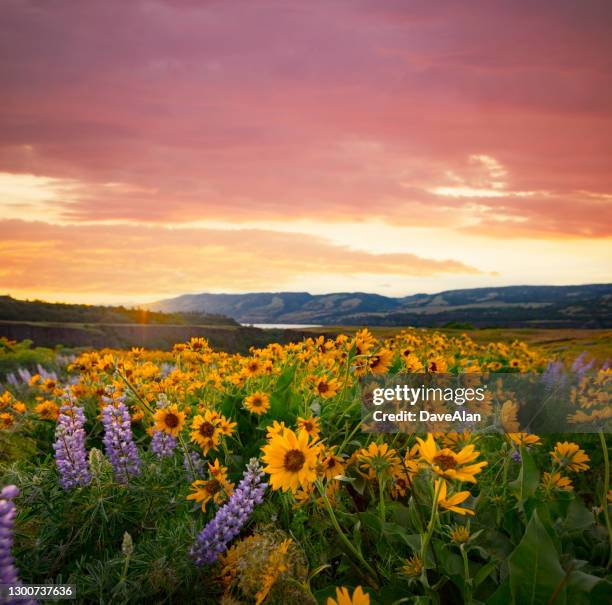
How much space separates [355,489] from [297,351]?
346 centimetres

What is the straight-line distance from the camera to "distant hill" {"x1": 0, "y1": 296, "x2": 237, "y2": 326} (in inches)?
722

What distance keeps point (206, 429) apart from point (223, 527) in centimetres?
94

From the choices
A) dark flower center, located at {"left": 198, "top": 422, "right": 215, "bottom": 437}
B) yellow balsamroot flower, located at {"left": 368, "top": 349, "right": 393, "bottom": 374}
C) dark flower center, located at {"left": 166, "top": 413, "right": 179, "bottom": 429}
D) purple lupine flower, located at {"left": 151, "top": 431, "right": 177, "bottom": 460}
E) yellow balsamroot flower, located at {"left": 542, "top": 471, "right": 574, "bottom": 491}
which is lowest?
yellow balsamroot flower, located at {"left": 542, "top": 471, "right": 574, "bottom": 491}

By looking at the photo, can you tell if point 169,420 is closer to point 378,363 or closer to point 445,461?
point 378,363

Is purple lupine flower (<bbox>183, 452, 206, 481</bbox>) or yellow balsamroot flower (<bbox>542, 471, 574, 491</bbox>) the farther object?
purple lupine flower (<bbox>183, 452, 206, 481</bbox>)

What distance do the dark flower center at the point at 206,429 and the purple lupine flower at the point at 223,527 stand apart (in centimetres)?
72

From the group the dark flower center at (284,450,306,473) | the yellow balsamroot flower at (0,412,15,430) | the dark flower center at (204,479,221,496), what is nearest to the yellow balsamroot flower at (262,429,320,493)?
the dark flower center at (284,450,306,473)

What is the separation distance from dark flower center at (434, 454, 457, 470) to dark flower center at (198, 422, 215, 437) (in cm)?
187

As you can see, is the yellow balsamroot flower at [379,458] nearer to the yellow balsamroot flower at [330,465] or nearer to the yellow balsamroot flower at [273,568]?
the yellow balsamroot flower at [330,465]

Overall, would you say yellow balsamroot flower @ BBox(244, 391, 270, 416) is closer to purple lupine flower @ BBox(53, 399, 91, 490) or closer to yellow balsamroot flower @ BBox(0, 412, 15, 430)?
purple lupine flower @ BBox(53, 399, 91, 490)

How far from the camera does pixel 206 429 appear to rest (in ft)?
12.0

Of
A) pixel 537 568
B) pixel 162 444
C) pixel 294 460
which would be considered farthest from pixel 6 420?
pixel 537 568

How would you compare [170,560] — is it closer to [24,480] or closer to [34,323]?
[24,480]

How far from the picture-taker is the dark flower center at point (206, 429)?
364 centimetres
